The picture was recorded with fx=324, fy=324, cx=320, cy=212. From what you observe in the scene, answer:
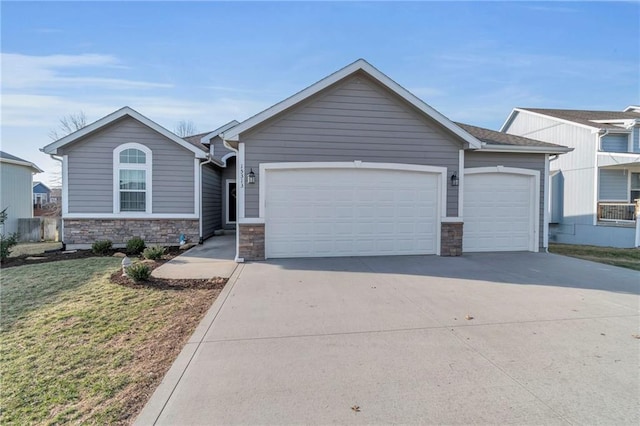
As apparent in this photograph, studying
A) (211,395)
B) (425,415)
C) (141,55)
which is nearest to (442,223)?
(425,415)

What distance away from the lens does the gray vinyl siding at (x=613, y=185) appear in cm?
1717

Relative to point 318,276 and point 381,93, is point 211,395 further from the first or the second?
point 381,93

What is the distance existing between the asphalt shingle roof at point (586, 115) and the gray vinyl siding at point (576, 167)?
1.75 feet

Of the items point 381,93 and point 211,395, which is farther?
A: point 381,93

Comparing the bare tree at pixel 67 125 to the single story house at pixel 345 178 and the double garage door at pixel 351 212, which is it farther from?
the double garage door at pixel 351 212

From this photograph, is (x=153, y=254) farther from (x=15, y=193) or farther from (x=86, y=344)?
(x=15, y=193)

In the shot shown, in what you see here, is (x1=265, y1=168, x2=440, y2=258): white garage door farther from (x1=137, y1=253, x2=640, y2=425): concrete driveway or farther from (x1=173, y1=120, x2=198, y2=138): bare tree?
(x1=173, y1=120, x2=198, y2=138): bare tree

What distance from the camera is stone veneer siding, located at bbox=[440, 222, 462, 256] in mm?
9320

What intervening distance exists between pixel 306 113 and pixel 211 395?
7.28 metres

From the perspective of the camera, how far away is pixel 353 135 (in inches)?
351

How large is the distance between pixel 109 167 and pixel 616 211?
2276cm

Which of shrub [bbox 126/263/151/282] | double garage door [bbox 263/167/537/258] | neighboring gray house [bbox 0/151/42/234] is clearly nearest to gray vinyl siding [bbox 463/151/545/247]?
double garage door [bbox 263/167/537/258]

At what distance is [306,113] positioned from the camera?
8656mm

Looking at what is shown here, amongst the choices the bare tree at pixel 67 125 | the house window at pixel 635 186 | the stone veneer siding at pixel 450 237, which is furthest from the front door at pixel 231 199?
the house window at pixel 635 186
